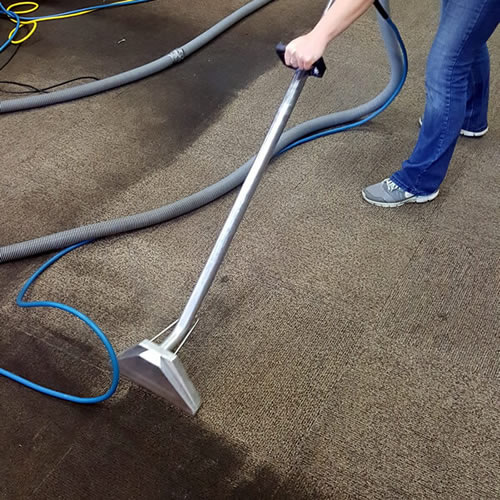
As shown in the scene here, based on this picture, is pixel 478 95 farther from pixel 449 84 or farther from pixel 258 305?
pixel 258 305

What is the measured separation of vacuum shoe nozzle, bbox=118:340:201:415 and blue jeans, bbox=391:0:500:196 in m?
0.94

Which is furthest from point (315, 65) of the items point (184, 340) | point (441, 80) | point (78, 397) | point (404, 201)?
point (78, 397)

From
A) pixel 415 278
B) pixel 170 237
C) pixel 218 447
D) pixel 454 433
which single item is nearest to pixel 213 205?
pixel 170 237

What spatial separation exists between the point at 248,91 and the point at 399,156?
26.7 inches

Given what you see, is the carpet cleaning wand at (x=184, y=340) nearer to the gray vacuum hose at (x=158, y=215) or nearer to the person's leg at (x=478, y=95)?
the gray vacuum hose at (x=158, y=215)

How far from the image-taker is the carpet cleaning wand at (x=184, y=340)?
985mm

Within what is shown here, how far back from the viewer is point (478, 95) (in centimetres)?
172

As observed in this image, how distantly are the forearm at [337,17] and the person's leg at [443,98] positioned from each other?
1.12 ft

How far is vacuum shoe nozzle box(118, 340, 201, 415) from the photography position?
38.4 inches

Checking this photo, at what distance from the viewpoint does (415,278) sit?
4.77ft

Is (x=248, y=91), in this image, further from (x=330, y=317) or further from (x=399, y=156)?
(x=330, y=317)

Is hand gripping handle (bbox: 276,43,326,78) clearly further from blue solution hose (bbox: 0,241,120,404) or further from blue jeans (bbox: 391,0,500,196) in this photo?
blue solution hose (bbox: 0,241,120,404)

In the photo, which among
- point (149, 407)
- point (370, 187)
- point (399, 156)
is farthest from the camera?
point (399, 156)

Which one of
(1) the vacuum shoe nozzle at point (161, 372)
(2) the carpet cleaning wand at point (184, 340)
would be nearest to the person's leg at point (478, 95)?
(2) the carpet cleaning wand at point (184, 340)
